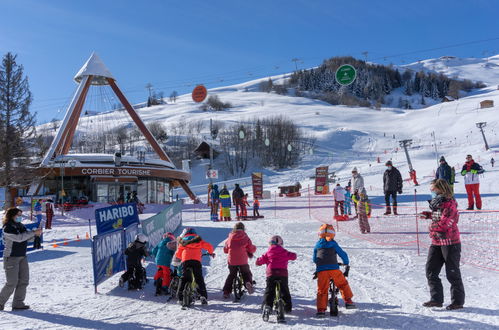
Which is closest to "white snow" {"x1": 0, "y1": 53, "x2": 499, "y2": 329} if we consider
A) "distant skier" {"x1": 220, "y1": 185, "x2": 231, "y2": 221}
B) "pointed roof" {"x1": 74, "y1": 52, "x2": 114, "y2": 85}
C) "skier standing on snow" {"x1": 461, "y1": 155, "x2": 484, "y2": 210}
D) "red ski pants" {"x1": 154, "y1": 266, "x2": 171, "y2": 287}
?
"red ski pants" {"x1": 154, "y1": 266, "x2": 171, "y2": 287}

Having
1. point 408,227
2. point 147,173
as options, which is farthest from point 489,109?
point 408,227

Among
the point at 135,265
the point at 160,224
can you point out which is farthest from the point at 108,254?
the point at 160,224

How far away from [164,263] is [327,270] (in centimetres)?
320

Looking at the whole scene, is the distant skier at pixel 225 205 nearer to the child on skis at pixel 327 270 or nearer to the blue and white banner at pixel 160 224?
the blue and white banner at pixel 160 224

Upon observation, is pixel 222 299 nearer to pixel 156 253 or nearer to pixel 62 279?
pixel 156 253

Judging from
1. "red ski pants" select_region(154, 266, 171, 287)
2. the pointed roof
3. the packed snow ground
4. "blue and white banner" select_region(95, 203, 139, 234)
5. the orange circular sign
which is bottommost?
the packed snow ground

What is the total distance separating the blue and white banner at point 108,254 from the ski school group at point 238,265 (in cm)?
53

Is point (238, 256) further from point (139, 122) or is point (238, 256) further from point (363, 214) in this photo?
point (139, 122)

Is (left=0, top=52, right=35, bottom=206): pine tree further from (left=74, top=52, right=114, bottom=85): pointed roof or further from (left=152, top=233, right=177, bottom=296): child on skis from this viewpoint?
(left=152, top=233, right=177, bottom=296): child on skis

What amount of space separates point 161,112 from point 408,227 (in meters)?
115

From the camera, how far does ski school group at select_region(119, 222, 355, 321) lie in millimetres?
6043

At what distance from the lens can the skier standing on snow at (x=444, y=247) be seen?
229 inches

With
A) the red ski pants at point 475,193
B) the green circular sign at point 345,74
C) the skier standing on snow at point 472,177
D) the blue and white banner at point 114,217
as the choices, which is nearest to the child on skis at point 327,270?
the blue and white banner at point 114,217

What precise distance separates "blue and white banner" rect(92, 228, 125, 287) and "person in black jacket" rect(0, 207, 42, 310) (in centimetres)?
136
